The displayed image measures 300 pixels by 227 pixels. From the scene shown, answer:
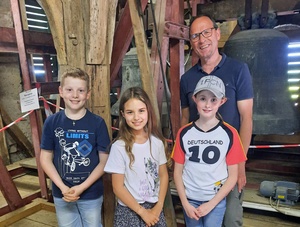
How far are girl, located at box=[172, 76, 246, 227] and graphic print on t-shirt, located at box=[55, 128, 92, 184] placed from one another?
48 cm

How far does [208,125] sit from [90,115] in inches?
22.4

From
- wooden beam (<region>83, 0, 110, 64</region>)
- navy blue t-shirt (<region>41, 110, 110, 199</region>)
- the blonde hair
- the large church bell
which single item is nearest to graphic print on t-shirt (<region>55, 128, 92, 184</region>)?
navy blue t-shirt (<region>41, 110, 110, 199</region>)

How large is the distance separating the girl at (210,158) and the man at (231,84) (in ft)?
0.26

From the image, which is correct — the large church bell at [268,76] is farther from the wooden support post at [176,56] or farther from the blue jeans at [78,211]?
the blue jeans at [78,211]

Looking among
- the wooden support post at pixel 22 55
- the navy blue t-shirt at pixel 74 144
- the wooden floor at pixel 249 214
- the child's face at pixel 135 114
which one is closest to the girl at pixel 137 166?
the child's face at pixel 135 114

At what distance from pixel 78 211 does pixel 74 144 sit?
1.23 ft

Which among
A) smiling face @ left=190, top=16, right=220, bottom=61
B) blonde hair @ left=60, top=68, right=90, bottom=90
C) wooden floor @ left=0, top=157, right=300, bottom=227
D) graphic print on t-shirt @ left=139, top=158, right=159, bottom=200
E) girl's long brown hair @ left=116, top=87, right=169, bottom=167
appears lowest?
wooden floor @ left=0, top=157, right=300, bottom=227

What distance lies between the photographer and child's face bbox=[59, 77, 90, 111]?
3.84 ft

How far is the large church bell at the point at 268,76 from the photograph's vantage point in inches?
69.0

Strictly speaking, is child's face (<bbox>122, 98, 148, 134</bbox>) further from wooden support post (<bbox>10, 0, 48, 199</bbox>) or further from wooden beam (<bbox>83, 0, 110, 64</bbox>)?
wooden support post (<bbox>10, 0, 48, 199</bbox>)

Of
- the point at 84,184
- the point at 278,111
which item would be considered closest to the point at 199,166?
the point at 84,184

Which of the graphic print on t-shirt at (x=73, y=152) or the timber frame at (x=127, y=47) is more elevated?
the timber frame at (x=127, y=47)

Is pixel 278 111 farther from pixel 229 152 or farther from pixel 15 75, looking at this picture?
pixel 15 75

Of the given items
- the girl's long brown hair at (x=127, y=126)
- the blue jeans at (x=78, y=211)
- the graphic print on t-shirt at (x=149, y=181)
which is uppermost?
the girl's long brown hair at (x=127, y=126)
